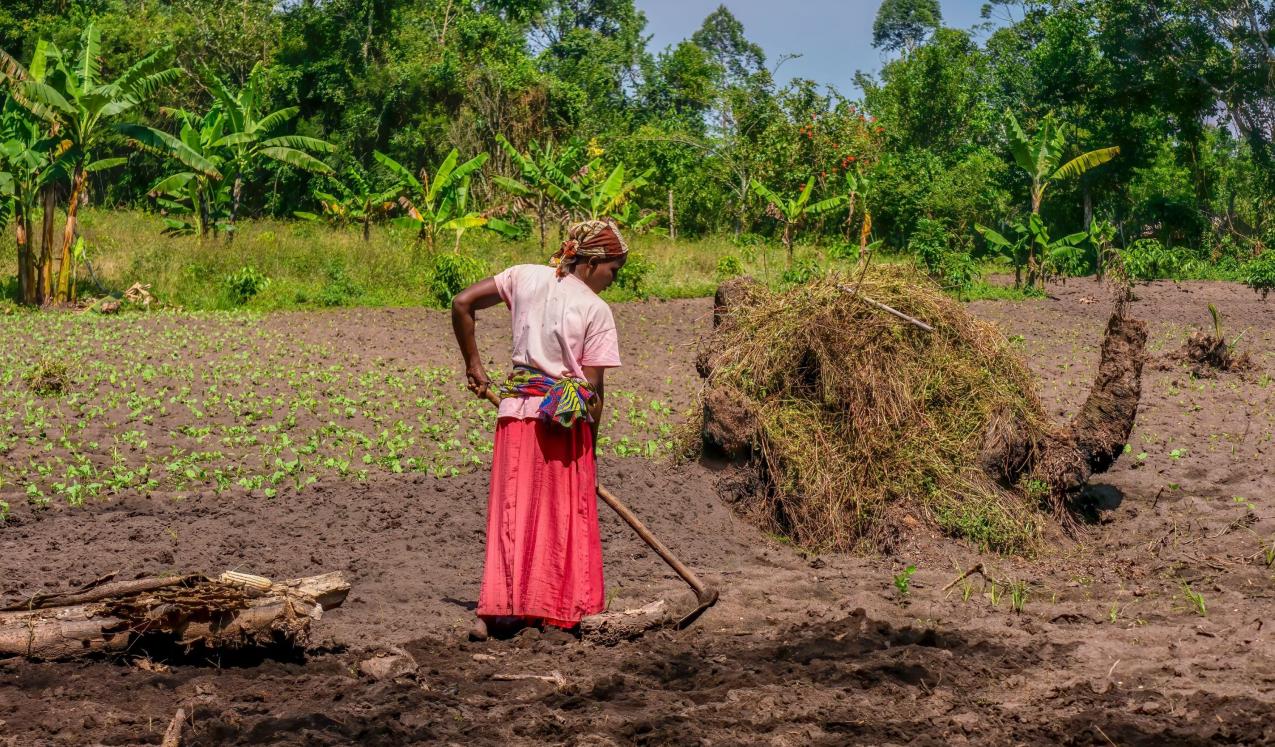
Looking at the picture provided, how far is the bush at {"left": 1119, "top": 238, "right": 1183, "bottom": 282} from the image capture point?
20.5 metres

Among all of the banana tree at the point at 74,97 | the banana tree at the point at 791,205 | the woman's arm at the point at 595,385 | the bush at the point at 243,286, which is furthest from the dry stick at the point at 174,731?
the banana tree at the point at 791,205

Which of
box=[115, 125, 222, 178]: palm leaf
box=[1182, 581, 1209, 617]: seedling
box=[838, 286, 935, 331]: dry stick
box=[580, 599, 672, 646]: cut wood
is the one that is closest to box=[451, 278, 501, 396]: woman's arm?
box=[580, 599, 672, 646]: cut wood

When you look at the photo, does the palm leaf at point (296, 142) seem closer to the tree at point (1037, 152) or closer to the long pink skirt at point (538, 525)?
the tree at point (1037, 152)

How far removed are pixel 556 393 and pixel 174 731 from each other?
2044 millimetres

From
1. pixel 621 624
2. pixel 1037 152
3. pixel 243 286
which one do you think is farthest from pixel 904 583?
pixel 1037 152

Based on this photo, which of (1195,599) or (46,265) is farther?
(46,265)

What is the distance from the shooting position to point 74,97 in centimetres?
1730

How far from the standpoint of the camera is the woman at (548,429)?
17.9ft

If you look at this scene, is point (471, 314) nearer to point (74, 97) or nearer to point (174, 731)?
point (174, 731)

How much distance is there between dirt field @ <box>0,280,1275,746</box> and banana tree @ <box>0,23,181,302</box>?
19.4ft

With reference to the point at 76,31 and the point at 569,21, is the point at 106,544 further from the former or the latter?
the point at 569,21

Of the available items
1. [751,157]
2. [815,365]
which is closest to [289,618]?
[815,365]

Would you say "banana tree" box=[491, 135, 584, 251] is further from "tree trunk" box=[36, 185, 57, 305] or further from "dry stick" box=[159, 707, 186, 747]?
"dry stick" box=[159, 707, 186, 747]

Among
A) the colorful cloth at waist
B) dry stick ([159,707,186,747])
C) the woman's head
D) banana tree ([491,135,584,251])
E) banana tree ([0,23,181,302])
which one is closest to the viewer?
dry stick ([159,707,186,747])
